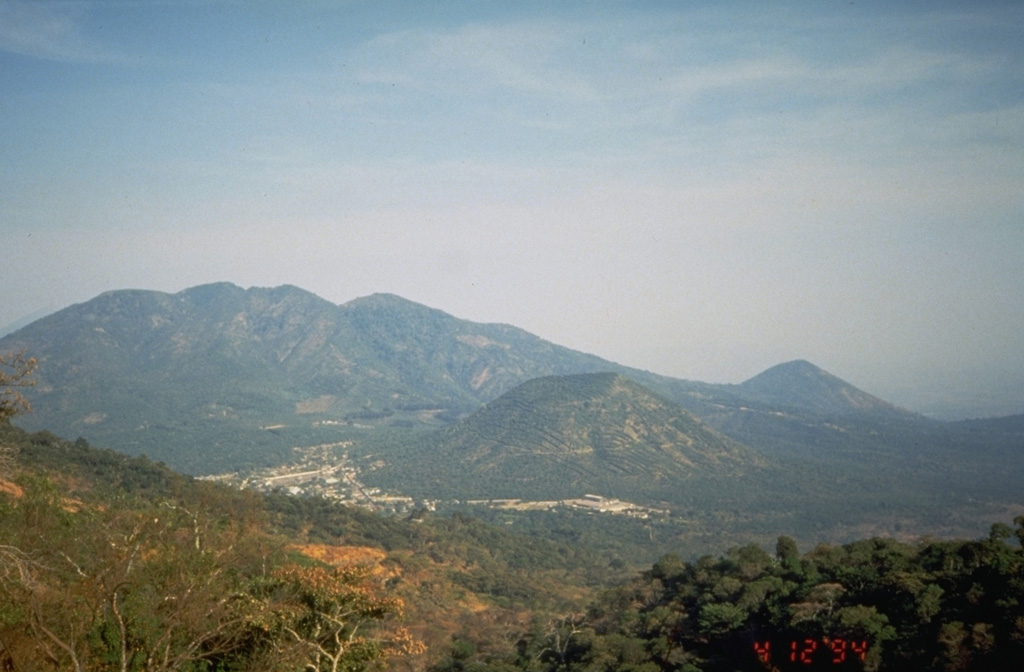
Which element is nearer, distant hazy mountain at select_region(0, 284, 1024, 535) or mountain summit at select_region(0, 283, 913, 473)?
distant hazy mountain at select_region(0, 284, 1024, 535)

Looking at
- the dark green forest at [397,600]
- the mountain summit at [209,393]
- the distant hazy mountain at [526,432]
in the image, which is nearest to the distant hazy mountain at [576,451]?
the distant hazy mountain at [526,432]

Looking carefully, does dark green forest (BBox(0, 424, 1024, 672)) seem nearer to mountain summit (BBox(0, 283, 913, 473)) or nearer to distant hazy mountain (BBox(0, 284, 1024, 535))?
distant hazy mountain (BBox(0, 284, 1024, 535))

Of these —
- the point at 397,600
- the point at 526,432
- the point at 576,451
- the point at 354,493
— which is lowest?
the point at 354,493

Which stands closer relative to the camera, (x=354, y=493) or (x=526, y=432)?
(x=354, y=493)

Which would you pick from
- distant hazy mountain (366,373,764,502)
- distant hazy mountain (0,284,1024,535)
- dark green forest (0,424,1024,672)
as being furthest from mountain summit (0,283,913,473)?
dark green forest (0,424,1024,672)

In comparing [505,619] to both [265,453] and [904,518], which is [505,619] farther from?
[265,453]

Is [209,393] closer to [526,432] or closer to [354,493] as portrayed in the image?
[526,432]

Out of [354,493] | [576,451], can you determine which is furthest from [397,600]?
[576,451]

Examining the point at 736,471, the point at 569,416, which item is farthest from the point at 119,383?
the point at 736,471
